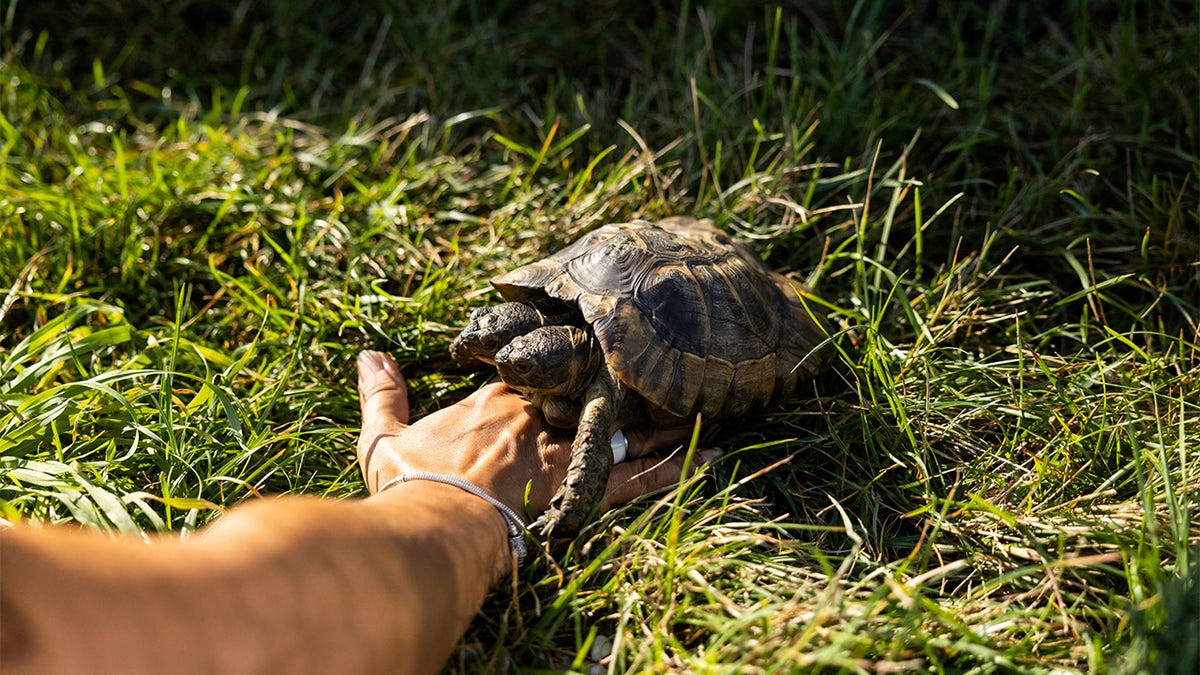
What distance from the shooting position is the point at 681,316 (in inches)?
114

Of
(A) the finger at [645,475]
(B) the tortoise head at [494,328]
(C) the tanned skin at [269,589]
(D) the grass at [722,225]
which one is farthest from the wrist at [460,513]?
(B) the tortoise head at [494,328]

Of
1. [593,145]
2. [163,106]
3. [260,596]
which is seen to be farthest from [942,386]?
[163,106]

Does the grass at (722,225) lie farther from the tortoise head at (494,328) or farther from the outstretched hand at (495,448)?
the tortoise head at (494,328)

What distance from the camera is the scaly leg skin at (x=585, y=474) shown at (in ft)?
8.54

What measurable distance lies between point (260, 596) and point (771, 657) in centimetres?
117

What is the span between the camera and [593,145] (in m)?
4.21

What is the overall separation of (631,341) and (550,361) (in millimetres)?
264

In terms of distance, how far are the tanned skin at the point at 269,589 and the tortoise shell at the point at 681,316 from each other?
2.29 ft

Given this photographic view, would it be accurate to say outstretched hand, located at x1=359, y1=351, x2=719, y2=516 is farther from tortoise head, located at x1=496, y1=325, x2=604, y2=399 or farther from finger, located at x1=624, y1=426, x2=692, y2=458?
tortoise head, located at x1=496, y1=325, x2=604, y2=399

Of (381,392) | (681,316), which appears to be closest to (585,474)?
(681,316)

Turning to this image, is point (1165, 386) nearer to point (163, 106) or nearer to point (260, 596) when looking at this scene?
point (260, 596)

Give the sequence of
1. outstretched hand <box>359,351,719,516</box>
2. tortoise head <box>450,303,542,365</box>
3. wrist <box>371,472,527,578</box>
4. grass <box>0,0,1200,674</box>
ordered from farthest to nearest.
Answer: tortoise head <box>450,303,542,365</box>
outstretched hand <box>359,351,719,516</box>
grass <box>0,0,1200,674</box>
wrist <box>371,472,527,578</box>

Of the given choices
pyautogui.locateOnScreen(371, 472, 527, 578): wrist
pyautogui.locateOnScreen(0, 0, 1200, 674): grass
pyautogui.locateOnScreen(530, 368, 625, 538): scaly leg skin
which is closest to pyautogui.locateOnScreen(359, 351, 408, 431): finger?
pyautogui.locateOnScreen(0, 0, 1200, 674): grass

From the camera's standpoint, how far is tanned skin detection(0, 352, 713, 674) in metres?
1.53
